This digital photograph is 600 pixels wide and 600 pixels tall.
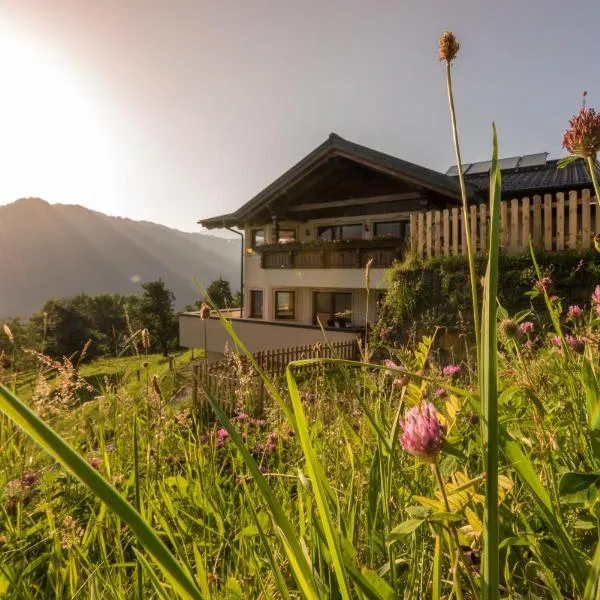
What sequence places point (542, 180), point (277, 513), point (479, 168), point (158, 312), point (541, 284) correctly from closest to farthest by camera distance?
point (277, 513), point (541, 284), point (542, 180), point (479, 168), point (158, 312)

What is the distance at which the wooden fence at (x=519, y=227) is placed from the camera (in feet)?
29.3

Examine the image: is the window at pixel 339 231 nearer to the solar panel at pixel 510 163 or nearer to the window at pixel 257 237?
the window at pixel 257 237

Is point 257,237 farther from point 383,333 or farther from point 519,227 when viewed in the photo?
point 383,333

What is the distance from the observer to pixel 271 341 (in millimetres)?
14625

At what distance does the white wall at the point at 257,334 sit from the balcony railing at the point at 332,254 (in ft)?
8.51

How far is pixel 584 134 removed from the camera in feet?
3.91

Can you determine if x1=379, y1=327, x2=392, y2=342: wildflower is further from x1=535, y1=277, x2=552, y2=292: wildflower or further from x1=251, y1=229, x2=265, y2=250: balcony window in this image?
x1=251, y1=229, x2=265, y2=250: balcony window

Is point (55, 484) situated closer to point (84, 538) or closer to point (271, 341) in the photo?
point (84, 538)

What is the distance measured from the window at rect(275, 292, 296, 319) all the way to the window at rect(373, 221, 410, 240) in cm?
445

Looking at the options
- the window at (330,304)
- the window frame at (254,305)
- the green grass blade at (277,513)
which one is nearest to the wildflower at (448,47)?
the green grass blade at (277,513)

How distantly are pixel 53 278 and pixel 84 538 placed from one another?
19978 centimetres

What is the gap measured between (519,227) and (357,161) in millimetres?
6157

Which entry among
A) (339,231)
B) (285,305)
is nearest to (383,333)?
(339,231)

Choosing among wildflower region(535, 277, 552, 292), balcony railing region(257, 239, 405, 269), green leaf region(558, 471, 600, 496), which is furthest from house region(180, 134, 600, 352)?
green leaf region(558, 471, 600, 496)
